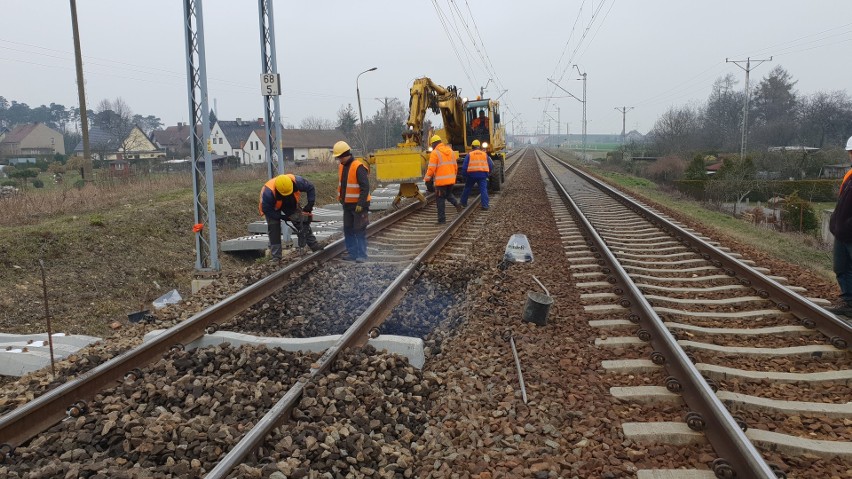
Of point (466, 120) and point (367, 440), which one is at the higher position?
point (466, 120)

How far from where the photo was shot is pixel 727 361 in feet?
14.6

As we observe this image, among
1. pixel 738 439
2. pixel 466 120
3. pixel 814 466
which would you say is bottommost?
pixel 814 466

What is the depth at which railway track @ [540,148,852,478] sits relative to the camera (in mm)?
3162

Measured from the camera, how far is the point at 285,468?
2.97 meters

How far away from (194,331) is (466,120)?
1339 cm

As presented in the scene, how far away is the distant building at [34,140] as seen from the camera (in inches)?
3009

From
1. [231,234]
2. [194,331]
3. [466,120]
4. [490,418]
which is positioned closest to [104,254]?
[231,234]

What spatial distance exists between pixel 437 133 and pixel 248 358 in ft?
44.5

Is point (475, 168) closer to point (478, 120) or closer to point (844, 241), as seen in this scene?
point (478, 120)

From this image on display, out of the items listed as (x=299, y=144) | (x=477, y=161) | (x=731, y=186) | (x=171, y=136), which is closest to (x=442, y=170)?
(x=477, y=161)

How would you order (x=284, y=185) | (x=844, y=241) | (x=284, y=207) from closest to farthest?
(x=844, y=241) < (x=284, y=185) < (x=284, y=207)

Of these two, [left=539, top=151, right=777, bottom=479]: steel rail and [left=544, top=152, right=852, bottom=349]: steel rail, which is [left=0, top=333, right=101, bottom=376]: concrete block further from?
[left=544, top=152, right=852, bottom=349]: steel rail

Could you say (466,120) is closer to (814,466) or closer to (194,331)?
(194,331)

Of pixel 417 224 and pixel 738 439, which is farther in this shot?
pixel 417 224
